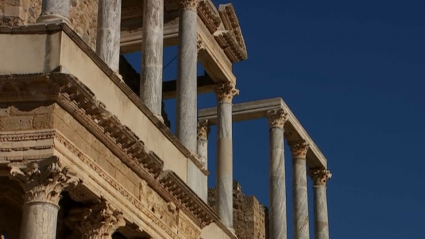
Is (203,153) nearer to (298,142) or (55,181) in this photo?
(298,142)

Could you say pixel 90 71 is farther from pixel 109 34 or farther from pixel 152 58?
pixel 152 58

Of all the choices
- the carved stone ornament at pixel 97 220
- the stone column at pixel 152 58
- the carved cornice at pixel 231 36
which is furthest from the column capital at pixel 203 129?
the carved stone ornament at pixel 97 220

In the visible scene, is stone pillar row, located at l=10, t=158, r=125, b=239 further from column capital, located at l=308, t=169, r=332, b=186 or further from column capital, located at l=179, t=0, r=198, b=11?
column capital, located at l=308, t=169, r=332, b=186

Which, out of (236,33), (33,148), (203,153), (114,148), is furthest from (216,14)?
(33,148)

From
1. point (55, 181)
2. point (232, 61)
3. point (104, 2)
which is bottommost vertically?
point (55, 181)

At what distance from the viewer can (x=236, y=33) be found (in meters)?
32.2

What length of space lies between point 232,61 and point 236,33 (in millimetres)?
783

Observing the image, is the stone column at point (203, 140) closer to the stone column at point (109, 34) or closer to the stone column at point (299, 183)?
the stone column at point (299, 183)

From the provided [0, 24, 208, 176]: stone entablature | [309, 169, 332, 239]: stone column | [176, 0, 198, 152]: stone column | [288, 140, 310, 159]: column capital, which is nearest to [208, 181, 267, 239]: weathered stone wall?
[309, 169, 332, 239]: stone column

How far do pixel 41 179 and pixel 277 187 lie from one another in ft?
52.5

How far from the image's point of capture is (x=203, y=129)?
35156mm

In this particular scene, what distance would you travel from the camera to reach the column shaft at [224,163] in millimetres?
30406

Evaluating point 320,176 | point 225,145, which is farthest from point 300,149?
point 225,145

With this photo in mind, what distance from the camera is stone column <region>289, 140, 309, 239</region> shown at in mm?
35938
